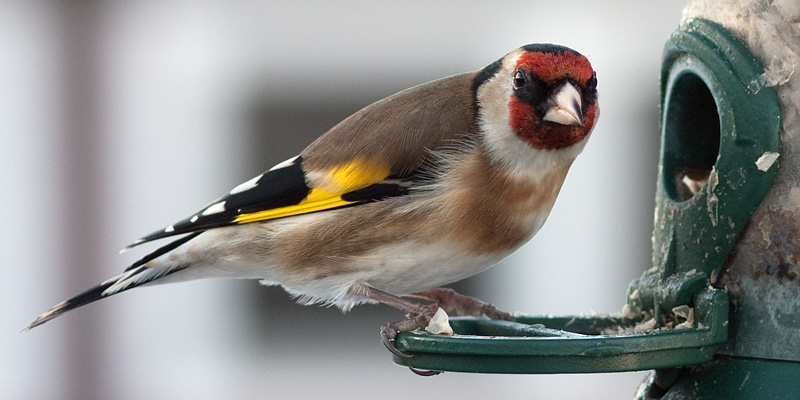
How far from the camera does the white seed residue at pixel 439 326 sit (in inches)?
95.6

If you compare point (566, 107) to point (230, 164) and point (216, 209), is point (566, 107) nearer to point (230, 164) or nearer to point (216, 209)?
point (216, 209)

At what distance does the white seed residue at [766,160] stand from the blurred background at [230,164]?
448 centimetres

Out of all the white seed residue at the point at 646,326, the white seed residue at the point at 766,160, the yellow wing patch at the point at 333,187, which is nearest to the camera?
the white seed residue at the point at 766,160

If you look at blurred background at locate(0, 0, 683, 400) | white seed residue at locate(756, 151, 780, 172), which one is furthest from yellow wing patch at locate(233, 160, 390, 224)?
blurred background at locate(0, 0, 683, 400)

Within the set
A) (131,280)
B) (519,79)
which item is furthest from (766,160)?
(131,280)

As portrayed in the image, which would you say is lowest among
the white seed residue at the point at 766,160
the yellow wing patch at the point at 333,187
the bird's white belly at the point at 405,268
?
the bird's white belly at the point at 405,268

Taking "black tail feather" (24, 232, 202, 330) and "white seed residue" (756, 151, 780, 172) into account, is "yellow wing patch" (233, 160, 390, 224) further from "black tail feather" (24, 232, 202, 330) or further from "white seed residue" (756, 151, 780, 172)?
"white seed residue" (756, 151, 780, 172)

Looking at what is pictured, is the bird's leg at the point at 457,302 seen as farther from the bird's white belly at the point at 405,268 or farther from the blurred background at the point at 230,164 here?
the blurred background at the point at 230,164

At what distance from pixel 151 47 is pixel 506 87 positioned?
4.42 m

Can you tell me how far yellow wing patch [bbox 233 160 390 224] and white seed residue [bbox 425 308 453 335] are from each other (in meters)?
0.48

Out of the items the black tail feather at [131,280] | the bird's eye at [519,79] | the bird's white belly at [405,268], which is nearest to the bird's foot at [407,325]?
the bird's white belly at [405,268]

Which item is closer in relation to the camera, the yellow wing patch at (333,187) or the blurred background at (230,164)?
the yellow wing patch at (333,187)

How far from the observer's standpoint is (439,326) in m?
2.45

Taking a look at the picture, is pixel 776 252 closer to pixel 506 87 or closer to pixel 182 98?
pixel 506 87
